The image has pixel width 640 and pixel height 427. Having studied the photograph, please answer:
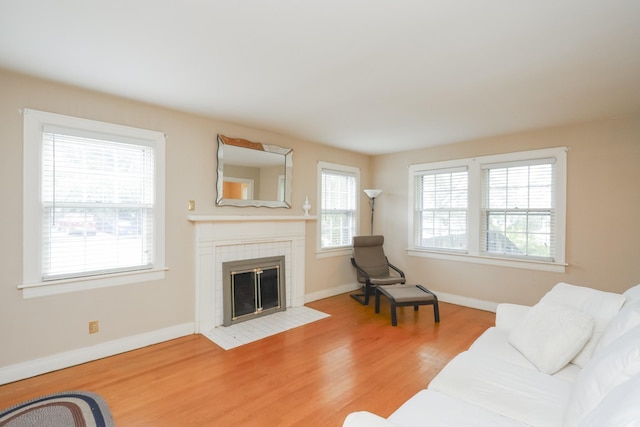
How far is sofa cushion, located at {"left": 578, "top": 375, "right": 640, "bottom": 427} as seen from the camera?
2.34 ft

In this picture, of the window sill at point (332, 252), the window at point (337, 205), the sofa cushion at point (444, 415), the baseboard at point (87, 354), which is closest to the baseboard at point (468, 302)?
the window sill at point (332, 252)

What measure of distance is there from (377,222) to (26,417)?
4875mm

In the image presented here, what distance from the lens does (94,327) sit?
2.82m

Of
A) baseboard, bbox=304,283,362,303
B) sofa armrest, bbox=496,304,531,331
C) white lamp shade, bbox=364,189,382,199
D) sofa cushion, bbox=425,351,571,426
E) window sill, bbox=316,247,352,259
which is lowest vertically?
baseboard, bbox=304,283,362,303

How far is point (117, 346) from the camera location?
292cm

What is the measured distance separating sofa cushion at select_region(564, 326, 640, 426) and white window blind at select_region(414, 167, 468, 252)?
3.51m

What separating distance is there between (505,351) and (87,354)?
Answer: 3.43 m

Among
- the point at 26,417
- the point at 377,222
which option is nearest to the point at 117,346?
the point at 26,417

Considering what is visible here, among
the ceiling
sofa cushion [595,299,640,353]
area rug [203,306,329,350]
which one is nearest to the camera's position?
sofa cushion [595,299,640,353]

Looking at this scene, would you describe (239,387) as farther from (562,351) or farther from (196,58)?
(196,58)

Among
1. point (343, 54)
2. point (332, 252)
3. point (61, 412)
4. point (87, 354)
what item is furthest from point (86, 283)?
point (332, 252)

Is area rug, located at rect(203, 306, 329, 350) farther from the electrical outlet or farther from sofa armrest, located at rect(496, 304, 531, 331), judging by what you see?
sofa armrest, located at rect(496, 304, 531, 331)

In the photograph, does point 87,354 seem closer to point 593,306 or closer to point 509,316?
point 509,316

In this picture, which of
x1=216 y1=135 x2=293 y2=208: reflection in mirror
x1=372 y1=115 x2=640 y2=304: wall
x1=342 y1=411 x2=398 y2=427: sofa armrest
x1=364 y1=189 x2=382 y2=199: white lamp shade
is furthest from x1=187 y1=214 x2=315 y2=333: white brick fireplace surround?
x1=342 y1=411 x2=398 y2=427: sofa armrest
